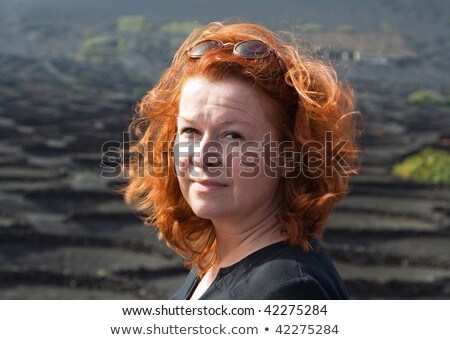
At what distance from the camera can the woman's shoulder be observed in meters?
1.97

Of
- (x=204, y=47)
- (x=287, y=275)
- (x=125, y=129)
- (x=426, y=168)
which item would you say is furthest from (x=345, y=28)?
(x=287, y=275)

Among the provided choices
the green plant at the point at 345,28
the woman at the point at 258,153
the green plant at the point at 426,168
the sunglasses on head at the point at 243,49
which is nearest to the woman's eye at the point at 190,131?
the woman at the point at 258,153

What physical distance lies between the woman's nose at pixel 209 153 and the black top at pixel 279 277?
28 cm

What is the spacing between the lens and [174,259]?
11.0 metres

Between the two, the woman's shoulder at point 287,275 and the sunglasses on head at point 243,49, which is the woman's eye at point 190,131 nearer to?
the sunglasses on head at point 243,49

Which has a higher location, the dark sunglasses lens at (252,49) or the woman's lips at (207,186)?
the dark sunglasses lens at (252,49)

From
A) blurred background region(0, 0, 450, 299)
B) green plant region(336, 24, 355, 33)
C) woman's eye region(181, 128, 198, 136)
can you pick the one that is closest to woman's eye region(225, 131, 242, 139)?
woman's eye region(181, 128, 198, 136)

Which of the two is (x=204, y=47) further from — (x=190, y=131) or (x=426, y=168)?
(x=426, y=168)

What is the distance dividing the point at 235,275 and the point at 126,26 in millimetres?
36797

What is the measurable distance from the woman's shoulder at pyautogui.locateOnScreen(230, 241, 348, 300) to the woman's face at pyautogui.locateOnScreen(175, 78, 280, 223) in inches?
6.8

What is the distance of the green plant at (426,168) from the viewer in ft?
59.8
